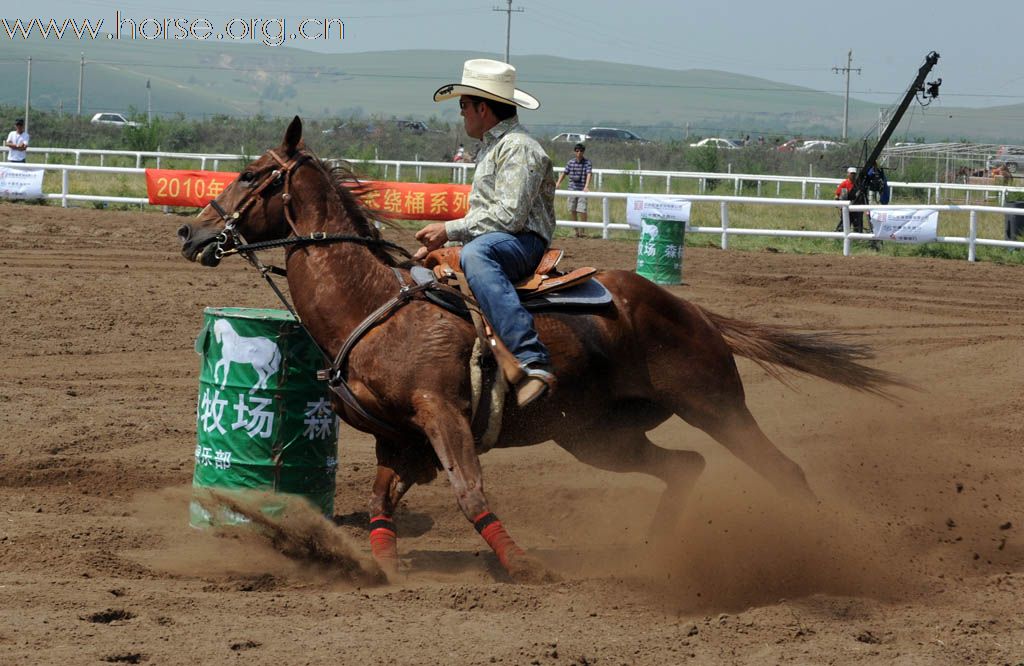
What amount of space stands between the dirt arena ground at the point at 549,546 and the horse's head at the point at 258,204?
5.19ft

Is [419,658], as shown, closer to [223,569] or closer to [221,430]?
[223,569]

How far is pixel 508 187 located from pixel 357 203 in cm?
99

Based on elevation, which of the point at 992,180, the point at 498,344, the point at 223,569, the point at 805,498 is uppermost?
the point at 992,180

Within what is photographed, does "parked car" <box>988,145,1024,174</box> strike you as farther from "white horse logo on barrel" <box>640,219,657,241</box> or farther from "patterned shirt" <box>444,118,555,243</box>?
"patterned shirt" <box>444,118,555,243</box>

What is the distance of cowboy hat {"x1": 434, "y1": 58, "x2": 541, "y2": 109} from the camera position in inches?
240

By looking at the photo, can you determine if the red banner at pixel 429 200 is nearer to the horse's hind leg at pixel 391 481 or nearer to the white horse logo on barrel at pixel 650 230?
the white horse logo on barrel at pixel 650 230

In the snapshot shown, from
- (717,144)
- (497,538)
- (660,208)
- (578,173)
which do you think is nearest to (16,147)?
(578,173)

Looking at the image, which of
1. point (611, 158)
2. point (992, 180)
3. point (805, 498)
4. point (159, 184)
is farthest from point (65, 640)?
point (611, 158)

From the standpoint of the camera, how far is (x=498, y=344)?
19.5ft

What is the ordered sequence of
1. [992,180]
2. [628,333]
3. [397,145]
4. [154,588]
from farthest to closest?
[397,145], [992,180], [628,333], [154,588]

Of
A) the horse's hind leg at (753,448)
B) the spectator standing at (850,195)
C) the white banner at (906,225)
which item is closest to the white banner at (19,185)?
the spectator standing at (850,195)

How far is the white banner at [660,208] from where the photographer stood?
20703 millimetres

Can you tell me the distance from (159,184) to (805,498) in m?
20.0

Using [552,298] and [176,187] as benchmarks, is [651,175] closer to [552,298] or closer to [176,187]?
[176,187]
